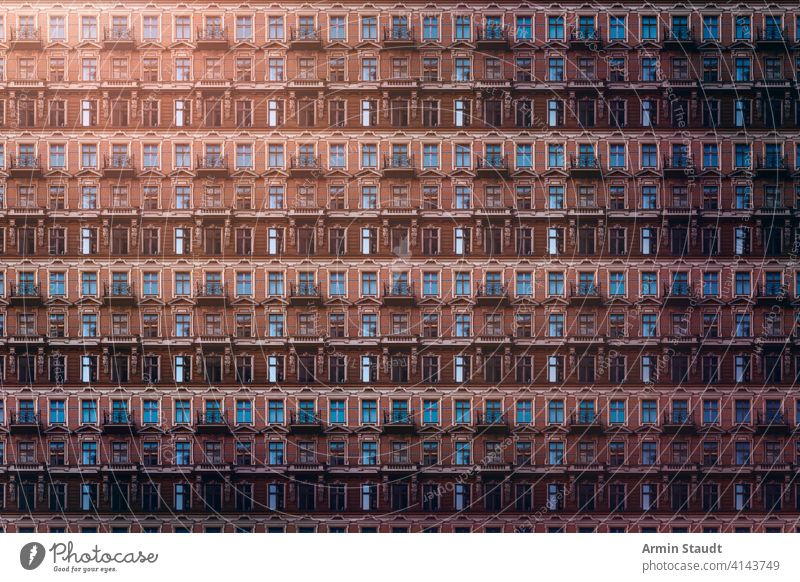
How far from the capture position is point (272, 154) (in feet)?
85.9

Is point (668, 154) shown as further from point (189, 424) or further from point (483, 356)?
point (189, 424)

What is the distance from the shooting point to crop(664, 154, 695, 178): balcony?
85.8 feet

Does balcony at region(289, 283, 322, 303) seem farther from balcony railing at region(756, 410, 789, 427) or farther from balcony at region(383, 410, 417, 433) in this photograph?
balcony railing at region(756, 410, 789, 427)

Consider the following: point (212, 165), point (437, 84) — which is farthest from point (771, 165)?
point (212, 165)

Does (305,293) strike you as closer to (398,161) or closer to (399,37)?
(398,161)

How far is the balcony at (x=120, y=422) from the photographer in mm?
26062

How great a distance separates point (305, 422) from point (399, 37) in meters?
8.91

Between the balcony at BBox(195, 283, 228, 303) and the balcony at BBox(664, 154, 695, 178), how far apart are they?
10.3 metres

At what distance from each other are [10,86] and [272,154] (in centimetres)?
610

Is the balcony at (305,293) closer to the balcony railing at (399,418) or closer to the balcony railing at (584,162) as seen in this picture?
→ the balcony railing at (399,418)

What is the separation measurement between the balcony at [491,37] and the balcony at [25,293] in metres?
11.3

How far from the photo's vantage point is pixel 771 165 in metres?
26.1

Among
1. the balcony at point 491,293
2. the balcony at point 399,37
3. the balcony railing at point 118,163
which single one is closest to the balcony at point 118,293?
the balcony railing at point 118,163

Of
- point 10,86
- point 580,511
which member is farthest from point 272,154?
point 580,511
